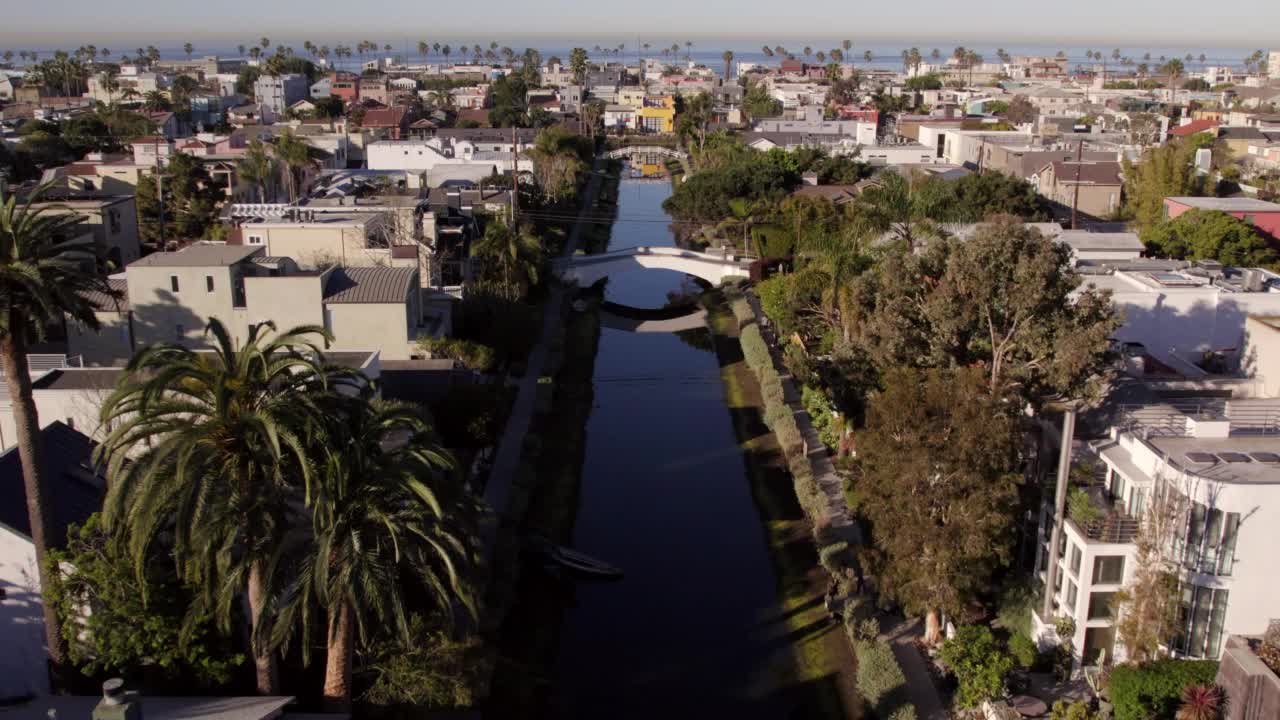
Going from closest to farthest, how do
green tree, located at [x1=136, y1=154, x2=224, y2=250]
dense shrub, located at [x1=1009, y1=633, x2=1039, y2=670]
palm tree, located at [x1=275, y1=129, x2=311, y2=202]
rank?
dense shrub, located at [x1=1009, y1=633, x2=1039, y2=670] → green tree, located at [x1=136, y1=154, x2=224, y2=250] → palm tree, located at [x1=275, y1=129, x2=311, y2=202]

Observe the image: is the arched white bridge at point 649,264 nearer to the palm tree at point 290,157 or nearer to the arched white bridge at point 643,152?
the palm tree at point 290,157

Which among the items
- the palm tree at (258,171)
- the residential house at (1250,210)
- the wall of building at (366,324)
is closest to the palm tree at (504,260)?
the wall of building at (366,324)

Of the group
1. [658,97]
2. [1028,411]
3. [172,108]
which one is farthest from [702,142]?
[1028,411]

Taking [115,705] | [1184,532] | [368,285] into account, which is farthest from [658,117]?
[115,705]

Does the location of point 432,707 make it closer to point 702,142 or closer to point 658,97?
point 702,142

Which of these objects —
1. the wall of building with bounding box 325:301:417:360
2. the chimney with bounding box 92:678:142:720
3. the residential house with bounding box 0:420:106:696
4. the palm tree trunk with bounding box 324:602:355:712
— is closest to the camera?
the chimney with bounding box 92:678:142:720

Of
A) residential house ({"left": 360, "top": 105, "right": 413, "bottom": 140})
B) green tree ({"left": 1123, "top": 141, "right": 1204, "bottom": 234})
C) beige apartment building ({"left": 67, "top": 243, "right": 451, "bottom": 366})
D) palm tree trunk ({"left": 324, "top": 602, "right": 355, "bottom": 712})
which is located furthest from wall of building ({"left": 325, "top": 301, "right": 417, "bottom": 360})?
residential house ({"left": 360, "top": 105, "right": 413, "bottom": 140})

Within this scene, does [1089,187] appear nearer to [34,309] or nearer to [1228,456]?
[1228,456]

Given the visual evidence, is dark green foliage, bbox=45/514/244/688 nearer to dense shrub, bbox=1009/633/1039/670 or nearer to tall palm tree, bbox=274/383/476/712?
tall palm tree, bbox=274/383/476/712
